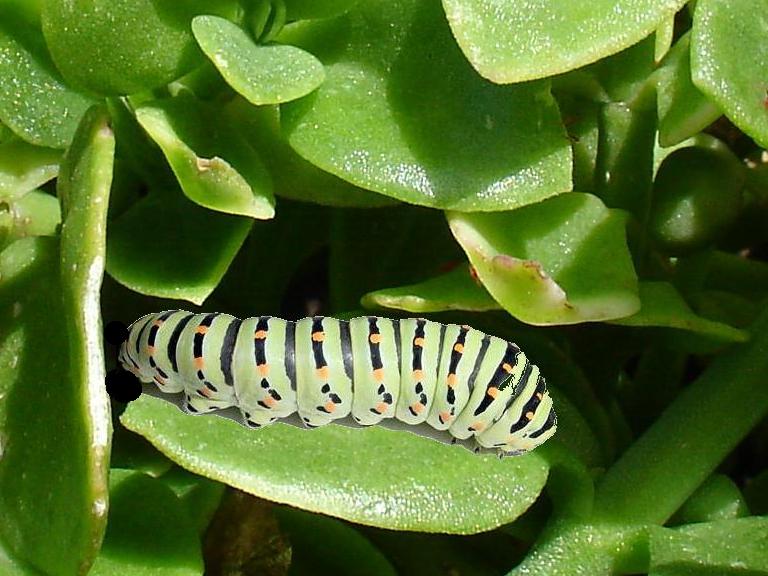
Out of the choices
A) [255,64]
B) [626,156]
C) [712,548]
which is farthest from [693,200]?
[255,64]

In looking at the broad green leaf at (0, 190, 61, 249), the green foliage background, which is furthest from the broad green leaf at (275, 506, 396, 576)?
the broad green leaf at (0, 190, 61, 249)

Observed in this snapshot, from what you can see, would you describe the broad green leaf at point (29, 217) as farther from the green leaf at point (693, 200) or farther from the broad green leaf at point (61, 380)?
the green leaf at point (693, 200)

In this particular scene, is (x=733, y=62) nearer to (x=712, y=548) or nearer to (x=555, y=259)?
(x=555, y=259)

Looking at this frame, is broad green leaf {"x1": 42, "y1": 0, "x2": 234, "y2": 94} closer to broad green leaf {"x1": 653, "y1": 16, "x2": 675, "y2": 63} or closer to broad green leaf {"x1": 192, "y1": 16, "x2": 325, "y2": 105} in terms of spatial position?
broad green leaf {"x1": 192, "y1": 16, "x2": 325, "y2": 105}

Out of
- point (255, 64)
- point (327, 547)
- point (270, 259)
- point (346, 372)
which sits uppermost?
point (255, 64)

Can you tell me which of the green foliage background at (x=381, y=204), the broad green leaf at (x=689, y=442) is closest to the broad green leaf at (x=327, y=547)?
the green foliage background at (x=381, y=204)

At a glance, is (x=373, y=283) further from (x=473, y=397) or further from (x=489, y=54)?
(x=489, y=54)
